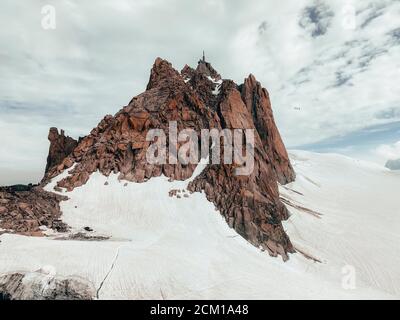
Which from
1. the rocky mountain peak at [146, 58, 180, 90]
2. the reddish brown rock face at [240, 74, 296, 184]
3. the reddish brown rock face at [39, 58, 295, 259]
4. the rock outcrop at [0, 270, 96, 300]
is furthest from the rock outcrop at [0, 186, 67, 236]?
the reddish brown rock face at [240, 74, 296, 184]

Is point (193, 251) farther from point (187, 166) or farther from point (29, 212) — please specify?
point (187, 166)

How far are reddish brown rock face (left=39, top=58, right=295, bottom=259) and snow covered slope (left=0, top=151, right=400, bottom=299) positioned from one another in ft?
6.85

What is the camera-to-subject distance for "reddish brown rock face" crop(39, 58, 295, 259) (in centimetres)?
4441

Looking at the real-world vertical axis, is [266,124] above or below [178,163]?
above

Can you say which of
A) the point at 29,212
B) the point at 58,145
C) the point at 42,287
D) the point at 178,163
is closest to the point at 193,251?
Answer: the point at 42,287

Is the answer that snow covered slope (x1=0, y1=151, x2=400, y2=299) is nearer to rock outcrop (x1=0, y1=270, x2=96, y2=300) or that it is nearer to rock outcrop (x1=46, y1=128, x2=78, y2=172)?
rock outcrop (x1=0, y1=270, x2=96, y2=300)

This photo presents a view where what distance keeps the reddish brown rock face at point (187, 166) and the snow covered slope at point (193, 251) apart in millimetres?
2087

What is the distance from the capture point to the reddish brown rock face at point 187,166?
4441 cm

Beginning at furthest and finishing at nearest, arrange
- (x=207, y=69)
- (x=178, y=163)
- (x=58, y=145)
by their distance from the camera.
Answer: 1. (x=207, y=69)
2. (x=58, y=145)
3. (x=178, y=163)

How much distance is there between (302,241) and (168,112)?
1252 inches

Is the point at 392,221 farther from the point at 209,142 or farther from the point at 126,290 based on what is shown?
the point at 126,290

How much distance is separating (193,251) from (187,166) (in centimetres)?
2165

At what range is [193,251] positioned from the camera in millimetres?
32094
